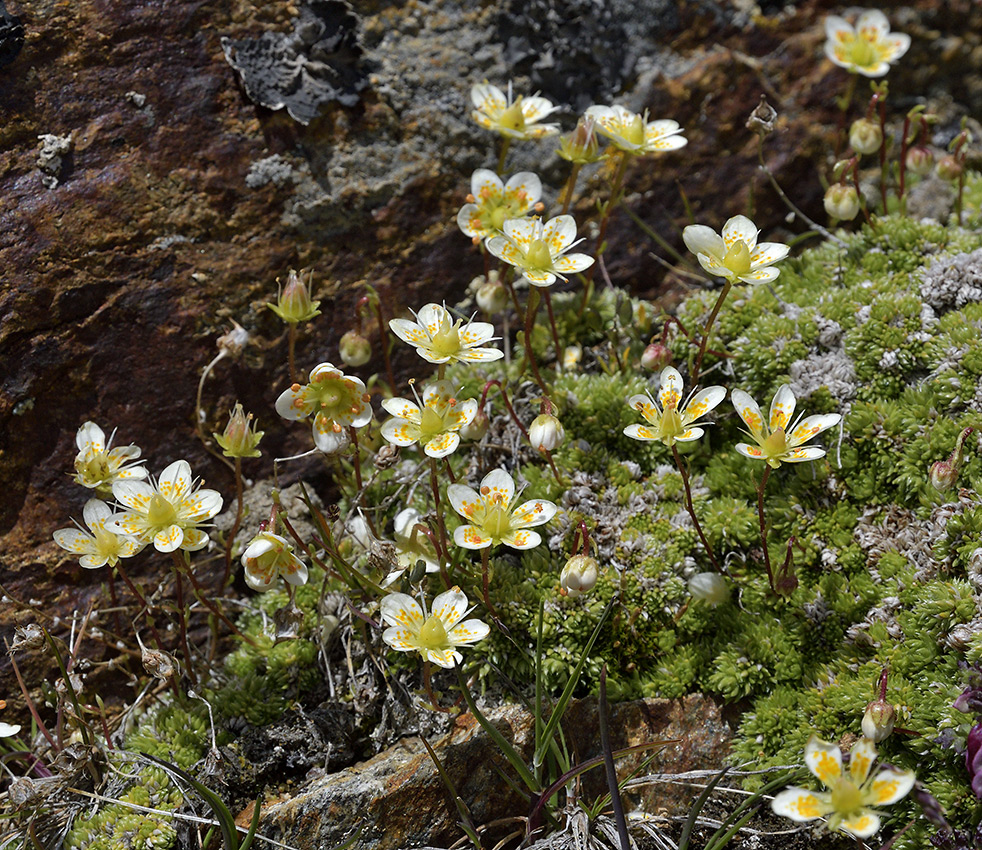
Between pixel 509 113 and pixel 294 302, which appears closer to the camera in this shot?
pixel 294 302

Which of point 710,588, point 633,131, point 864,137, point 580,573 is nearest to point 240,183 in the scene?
point 633,131

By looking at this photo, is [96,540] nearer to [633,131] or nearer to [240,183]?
[240,183]

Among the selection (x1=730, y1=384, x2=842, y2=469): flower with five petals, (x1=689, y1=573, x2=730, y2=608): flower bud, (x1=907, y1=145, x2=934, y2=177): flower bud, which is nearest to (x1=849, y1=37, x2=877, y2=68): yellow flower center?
(x1=907, y1=145, x2=934, y2=177): flower bud

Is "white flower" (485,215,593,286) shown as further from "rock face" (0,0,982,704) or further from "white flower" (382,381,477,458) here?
"rock face" (0,0,982,704)

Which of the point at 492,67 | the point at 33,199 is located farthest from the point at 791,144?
the point at 33,199

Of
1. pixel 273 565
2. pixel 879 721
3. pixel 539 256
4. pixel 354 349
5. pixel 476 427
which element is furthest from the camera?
pixel 354 349

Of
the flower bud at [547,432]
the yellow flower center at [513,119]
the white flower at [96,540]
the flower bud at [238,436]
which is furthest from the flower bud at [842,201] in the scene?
the white flower at [96,540]

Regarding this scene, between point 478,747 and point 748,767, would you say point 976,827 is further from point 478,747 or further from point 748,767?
point 478,747
